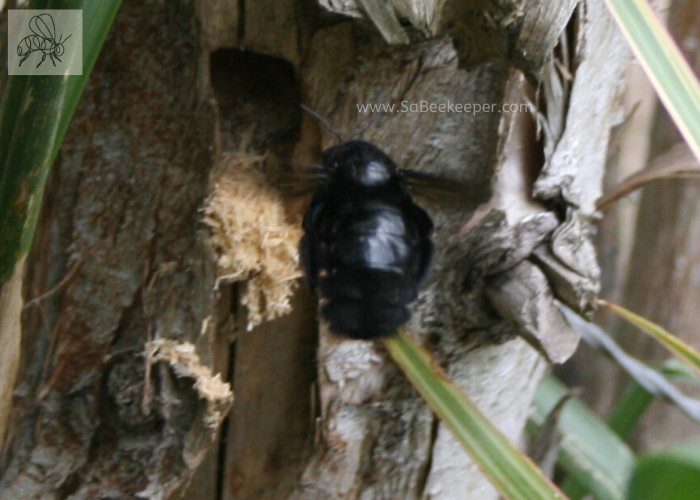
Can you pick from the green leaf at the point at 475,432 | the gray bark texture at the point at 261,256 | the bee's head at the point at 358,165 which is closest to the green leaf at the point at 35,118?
the gray bark texture at the point at 261,256

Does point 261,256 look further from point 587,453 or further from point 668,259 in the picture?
point 668,259

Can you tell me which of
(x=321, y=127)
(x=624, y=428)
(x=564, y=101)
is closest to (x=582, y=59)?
(x=564, y=101)

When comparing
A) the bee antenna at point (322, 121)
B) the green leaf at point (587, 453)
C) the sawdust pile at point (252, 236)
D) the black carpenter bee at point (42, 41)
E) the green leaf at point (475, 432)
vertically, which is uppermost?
the black carpenter bee at point (42, 41)

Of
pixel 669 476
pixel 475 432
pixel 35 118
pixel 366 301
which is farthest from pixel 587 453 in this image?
pixel 35 118

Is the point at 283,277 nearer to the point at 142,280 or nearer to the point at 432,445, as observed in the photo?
the point at 142,280

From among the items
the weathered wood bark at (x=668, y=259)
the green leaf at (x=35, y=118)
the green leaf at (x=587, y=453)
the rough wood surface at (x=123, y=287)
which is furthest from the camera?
the weathered wood bark at (x=668, y=259)

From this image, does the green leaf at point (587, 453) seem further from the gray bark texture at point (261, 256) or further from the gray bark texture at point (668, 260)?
the gray bark texture at point (668, 260)
